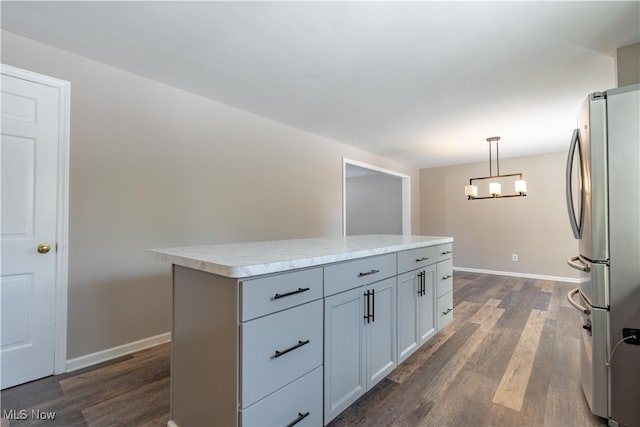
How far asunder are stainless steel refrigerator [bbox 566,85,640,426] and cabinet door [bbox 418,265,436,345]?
0.98 meters

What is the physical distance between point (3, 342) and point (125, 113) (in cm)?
175

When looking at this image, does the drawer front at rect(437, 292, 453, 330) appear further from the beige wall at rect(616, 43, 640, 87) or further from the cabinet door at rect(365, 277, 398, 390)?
the beige wall at rect(616, 43, 640, 87)

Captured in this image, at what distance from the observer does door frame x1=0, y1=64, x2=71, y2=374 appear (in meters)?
2.08

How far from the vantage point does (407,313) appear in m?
2.13

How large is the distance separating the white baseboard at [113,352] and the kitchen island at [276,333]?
1193 mm

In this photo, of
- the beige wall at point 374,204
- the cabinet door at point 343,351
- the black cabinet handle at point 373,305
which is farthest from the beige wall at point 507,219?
the cabinet door at point 343,351

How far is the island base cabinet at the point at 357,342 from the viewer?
150 centimetres

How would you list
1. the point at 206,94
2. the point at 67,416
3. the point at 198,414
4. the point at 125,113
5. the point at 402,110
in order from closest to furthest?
the point at 198,414 < the point at 67,416 < the point at 125,113 < the point at 206,94 < the point at 402,110

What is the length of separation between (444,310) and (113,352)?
2787mm

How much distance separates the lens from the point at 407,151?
514 cm

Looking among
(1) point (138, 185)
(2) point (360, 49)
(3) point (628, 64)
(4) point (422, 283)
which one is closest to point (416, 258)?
(4) point (422, 283)

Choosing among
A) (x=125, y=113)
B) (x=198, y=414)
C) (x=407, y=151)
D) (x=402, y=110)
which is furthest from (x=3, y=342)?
(x=407, y=151)

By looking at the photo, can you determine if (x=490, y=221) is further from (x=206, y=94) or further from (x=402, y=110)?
(x=206, y=94)

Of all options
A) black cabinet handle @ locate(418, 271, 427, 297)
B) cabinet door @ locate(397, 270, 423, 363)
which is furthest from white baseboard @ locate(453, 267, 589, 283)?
cabinet door @ locate(397, 270, 423, 363)
